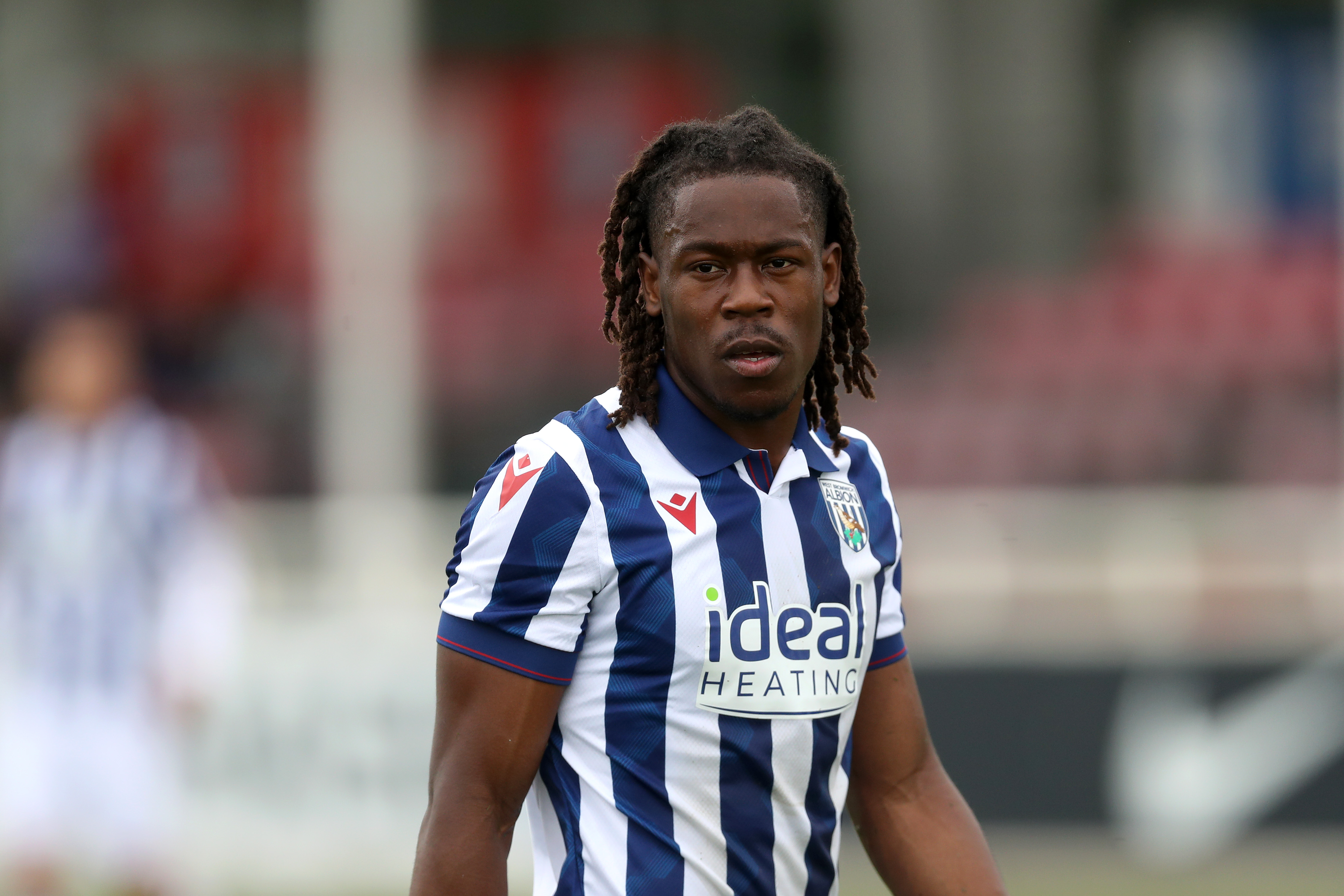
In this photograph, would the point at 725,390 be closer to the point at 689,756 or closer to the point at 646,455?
the point at 646,455

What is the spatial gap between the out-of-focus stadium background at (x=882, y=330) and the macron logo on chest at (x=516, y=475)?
545cm

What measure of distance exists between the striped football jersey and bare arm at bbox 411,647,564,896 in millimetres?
35

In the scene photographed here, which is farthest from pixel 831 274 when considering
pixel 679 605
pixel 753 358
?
pixel 679 605

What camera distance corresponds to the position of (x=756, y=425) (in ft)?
8.28

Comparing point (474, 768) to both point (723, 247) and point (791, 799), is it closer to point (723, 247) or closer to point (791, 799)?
point (791, 799)

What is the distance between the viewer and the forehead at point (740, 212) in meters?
2.37

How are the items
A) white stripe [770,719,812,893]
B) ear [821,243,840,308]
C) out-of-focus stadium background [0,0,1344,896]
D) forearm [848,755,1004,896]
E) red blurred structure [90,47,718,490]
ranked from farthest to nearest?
red blurred structure [90,47,718,490], out-of-focus stadium background [0,0,1344,896], forearm [848,755,1004,896], ear [821,243,840,308], white stripe [770,719,812,893]

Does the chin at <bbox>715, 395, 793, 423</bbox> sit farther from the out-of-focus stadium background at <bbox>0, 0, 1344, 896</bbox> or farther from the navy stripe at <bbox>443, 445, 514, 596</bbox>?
the out-of-focus stadium background at <bbox>0, 0, 1344, 896</bbox>

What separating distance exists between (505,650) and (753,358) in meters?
0.50

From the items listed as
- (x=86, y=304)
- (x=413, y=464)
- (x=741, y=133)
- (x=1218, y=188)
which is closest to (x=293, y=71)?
(x=86, y=304)

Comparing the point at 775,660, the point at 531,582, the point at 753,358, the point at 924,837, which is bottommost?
the point at 924,837

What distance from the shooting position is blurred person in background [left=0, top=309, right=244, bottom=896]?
6688 millimetres

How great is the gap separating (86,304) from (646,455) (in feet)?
32.9

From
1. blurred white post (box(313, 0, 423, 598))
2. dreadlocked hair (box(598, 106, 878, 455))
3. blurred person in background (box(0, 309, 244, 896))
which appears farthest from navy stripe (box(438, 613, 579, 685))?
blurred white post (box(313, 0, 423, 598))
